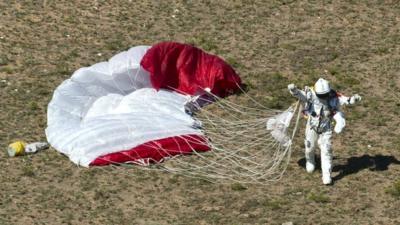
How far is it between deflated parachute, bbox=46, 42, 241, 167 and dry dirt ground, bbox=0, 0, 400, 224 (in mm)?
362

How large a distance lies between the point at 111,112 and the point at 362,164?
14.0ft

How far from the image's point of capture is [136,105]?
19.7 m

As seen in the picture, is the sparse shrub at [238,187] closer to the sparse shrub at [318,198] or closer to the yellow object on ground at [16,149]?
the sparse shrub at [318,198]

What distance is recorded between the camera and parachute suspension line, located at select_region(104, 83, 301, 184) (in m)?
18.4

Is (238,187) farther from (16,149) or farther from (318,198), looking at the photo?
(16,149)

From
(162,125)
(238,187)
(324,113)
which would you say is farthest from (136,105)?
(324,113)

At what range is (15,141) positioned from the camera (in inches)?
767

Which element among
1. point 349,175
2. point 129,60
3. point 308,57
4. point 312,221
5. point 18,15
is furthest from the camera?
point 18,15

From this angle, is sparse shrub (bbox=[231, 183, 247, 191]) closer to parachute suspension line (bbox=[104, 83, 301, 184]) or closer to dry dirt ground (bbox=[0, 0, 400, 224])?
dry dirt ground (bbox=[0, 0, 400, 224])

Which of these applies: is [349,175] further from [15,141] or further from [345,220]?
[15,141]

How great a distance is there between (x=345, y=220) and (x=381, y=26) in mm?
8662

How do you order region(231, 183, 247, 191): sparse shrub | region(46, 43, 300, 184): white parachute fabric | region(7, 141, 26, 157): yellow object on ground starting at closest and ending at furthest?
1. region(231, 183, 247, 191): sparse shrub
2. region(46, 43, 300, 184): white parachute fabric
3. region(7, 141, 26, 157): yellow object on ground

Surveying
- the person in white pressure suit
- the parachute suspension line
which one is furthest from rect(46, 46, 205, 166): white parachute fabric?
the person in white pressure suit

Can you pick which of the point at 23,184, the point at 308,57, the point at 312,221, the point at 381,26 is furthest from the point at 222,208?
the point at 381,26
